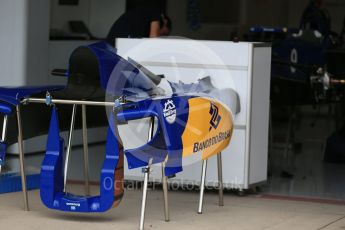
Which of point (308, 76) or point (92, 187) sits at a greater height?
point (308, 76)

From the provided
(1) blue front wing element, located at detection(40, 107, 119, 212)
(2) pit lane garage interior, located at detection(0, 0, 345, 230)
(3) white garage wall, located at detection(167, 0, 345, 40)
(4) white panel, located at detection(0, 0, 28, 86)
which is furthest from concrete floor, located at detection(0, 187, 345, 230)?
(3) white garage wall, located at detection(167, 0, 345, 40)

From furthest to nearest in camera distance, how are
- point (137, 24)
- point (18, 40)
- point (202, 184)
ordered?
point (18, 40)
point (137, 24)
point (202, 184)

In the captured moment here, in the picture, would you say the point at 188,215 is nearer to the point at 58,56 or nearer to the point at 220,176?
the point at 220,176

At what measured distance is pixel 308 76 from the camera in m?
9.18

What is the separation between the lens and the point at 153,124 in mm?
6184

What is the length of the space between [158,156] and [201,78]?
1604 mm

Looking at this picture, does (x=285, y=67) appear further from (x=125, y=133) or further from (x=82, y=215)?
(x=82, y=215)

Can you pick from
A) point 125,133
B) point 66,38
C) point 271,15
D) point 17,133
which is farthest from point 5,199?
point 271,15

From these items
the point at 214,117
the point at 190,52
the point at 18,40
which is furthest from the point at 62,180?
the point at 18,40

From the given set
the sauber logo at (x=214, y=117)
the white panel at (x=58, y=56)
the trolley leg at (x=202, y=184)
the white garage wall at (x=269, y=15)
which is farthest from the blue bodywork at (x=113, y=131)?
the white garage wall at (x=269, y=15)

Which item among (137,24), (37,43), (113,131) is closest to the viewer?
(113,131)

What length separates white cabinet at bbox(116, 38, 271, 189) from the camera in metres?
7.46

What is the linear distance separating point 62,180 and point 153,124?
78cm

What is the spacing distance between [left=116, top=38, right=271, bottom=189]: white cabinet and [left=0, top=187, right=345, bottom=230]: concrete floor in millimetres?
214
